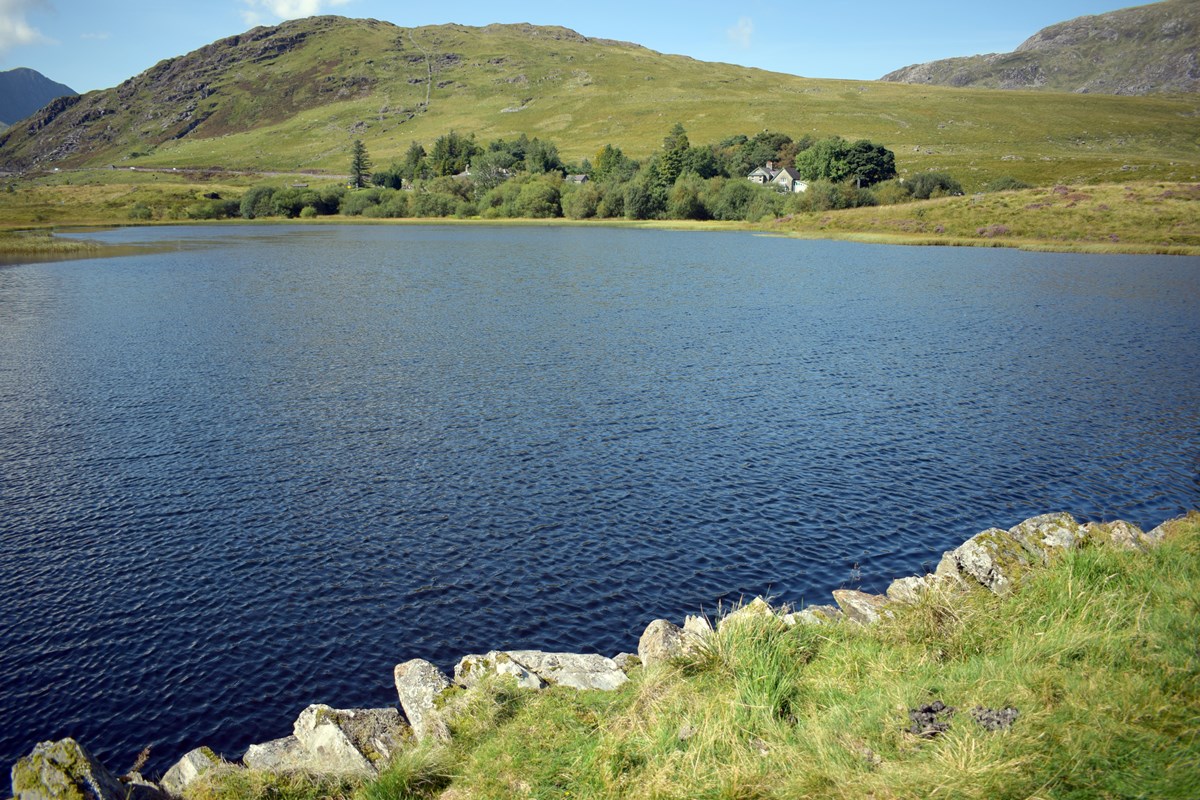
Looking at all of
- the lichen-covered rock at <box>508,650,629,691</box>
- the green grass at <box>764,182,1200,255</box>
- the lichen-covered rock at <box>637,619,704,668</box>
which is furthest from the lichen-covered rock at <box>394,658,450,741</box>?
the green grass at <box>764,182,1200,255</box>

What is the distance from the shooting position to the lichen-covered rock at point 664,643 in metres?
15.0

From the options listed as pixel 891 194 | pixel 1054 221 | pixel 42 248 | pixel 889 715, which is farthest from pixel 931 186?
pixel 889 715

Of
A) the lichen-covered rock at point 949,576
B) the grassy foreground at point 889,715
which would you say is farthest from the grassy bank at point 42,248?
the lichen-covered rock at point 949,576

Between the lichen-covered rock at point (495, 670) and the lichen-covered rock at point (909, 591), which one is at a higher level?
the lichen-covered rock at point (909, 591)

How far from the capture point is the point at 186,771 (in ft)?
44.5

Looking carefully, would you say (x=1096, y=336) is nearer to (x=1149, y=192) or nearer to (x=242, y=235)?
(x=1149, y=192)

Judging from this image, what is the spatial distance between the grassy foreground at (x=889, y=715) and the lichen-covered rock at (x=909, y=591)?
0.69m

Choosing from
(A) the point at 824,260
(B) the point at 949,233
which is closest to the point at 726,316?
(A) the point at 824,260

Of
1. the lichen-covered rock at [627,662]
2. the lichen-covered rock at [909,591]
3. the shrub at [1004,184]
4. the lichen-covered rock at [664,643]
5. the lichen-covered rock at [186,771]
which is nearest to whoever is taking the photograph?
the lichen-covered rock at [186,771]

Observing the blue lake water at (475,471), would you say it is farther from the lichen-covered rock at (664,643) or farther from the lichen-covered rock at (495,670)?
the lichen-covered rock at (664,643)

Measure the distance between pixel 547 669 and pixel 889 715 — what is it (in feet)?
25.2

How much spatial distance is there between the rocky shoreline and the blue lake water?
8.72ft

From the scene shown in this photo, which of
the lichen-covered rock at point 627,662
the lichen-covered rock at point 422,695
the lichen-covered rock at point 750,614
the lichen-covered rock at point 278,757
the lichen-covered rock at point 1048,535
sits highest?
the lichen-covered rock at point 1048,535

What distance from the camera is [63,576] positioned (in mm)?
22891
